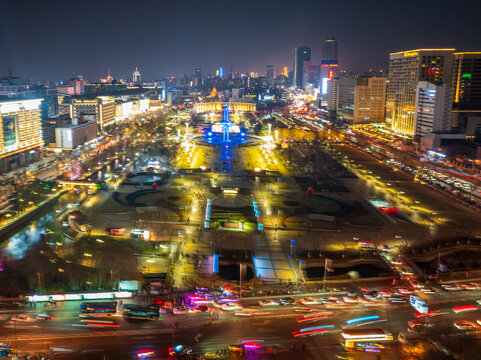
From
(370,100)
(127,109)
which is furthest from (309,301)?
(127,109)

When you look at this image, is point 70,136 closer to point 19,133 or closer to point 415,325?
point 19,133

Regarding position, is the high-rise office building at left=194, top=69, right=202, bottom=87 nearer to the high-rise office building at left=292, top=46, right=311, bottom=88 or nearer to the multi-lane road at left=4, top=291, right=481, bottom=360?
the high-rise office building at left=292, top=46, right=311, bottom=88

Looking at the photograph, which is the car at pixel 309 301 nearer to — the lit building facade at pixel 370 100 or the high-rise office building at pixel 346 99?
the lit building facade at pixel 370 100

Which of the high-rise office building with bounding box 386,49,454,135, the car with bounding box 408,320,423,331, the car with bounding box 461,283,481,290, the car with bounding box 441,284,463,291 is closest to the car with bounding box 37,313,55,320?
the car with bounding box 408,320,423,331

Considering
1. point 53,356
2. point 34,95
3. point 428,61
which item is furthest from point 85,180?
point 428,61

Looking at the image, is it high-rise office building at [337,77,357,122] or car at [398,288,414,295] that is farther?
high-rise office building at [337,77,357,122]

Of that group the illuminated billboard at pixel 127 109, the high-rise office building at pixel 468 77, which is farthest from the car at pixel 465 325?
the illuminated billboard at pixel 127 109
